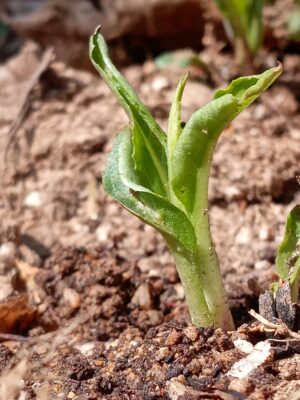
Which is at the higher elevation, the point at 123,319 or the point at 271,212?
the point at 271,212

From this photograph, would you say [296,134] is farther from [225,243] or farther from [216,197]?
[225,243]

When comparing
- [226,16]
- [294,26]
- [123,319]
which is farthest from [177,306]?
[294,26]

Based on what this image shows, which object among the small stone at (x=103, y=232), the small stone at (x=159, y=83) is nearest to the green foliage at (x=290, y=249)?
the small stone at (x=103, y=232)

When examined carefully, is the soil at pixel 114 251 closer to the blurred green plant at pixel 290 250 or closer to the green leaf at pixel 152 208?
the blurred green plant at pixel 290 250

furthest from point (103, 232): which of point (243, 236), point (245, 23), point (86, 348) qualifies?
point (245, 23)

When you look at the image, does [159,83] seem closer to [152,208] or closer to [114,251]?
[114,251]

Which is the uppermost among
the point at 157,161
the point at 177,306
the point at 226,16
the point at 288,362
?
the point at 226,16

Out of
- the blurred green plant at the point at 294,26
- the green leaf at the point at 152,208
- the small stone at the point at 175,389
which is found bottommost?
the small stone at the point at 175,389
